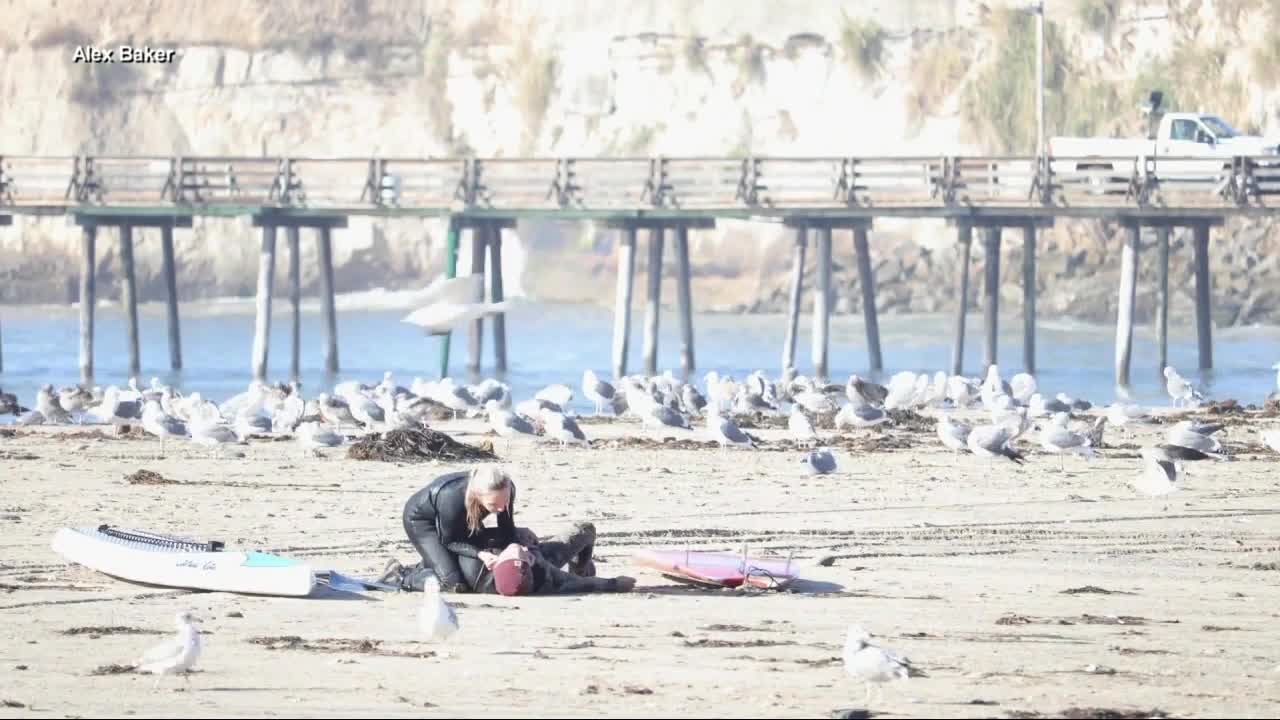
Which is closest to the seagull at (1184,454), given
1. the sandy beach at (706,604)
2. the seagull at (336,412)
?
the sandy beach at (706,604)

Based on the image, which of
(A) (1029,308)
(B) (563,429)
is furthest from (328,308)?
(B) (563,429)

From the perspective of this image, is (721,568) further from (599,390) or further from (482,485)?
(599,390)

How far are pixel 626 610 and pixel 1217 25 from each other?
171 ft

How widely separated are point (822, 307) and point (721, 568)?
26112 millimetres

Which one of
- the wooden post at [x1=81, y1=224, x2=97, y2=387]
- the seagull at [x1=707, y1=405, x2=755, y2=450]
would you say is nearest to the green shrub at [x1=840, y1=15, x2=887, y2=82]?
the wooden post at [x1=81, y1=224, x2=97, y2=387]

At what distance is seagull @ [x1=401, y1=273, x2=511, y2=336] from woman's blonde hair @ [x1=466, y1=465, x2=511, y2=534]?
1206 centimetres

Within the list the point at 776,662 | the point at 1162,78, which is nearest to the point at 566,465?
the point at 776,662

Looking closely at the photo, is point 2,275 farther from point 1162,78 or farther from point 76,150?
point 1162,78

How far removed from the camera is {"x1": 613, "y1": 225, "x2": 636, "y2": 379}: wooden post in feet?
128

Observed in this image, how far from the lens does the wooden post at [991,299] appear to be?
3922 centimetres

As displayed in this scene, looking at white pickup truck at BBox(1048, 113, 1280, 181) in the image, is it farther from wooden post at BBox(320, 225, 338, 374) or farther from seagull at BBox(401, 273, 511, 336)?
seagull at BBox(401, 273, 511, 336)

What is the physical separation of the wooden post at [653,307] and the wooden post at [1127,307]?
7.23 metres

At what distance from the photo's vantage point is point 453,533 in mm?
12711

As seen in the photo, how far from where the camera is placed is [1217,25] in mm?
61812
